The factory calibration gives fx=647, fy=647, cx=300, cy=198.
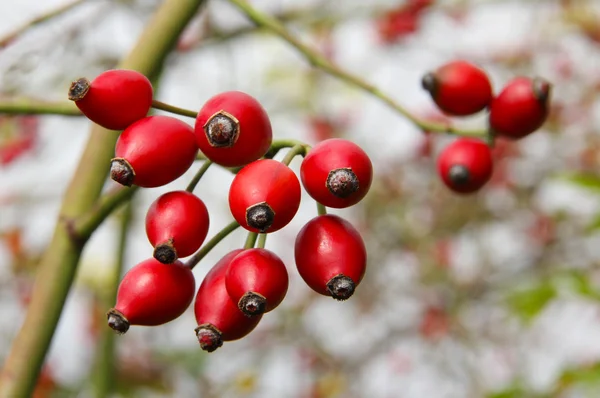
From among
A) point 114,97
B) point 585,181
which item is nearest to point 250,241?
point 114,97

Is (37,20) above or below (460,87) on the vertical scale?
below

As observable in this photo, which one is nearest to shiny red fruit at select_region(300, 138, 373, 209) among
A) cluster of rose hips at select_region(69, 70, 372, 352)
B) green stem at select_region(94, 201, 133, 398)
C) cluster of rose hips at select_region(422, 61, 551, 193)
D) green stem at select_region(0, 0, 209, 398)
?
cluster of rose hips at select_region(69, 70, 372, 352)

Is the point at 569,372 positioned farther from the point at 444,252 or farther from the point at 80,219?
the point at 444,252

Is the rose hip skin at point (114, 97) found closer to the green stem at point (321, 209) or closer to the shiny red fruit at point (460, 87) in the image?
the green stem at point (321, 209)

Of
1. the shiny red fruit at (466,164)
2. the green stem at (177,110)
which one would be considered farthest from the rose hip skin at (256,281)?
Answer: the shiny red fruit at (466,164)

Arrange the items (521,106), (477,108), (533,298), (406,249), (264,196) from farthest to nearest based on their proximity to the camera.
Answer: (406,249) < (533,298) < (477,108) < (521,106) < (264,196)

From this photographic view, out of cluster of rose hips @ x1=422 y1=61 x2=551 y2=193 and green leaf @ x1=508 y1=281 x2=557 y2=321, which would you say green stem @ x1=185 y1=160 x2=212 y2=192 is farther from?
green leaf @ x1=508 y1=281 x2=557 y2=321

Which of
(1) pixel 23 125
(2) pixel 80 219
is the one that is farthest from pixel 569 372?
(1) pixel 23 125

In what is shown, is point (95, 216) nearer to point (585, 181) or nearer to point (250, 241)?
point (250, 241)
